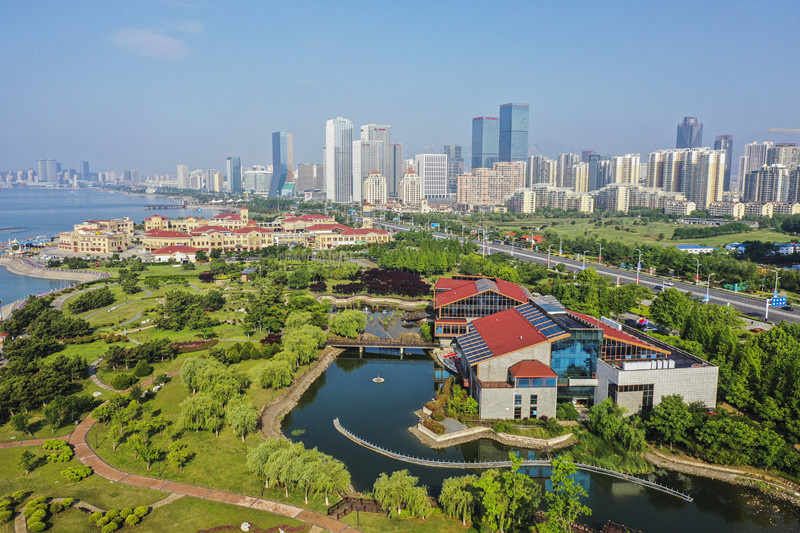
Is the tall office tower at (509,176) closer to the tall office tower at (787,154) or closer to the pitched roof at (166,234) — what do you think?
the tall office tower at (787,154)

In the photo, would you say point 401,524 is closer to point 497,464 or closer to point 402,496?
point 402,496

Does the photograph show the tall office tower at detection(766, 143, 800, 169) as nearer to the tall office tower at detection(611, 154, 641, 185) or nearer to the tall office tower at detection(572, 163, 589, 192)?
the tall office tower at detection(611, 154, 641, 185)

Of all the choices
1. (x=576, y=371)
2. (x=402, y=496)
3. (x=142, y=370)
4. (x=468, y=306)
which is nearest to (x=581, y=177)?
(x=468, y=306)

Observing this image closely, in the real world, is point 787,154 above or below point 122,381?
above

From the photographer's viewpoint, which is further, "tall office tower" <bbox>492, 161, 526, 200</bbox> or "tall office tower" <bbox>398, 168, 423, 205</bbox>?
"tall office tower" <bbox>398, 168, 423, 205</bbox>

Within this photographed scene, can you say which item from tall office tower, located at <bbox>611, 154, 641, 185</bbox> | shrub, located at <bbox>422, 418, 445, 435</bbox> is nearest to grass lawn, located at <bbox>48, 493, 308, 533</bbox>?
shrub, located at <bbox>422, 418, 445, 435</bbox>

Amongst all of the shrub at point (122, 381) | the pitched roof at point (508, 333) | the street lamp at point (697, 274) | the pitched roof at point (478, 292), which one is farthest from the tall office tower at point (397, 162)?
the shrub at point (122, 381)
